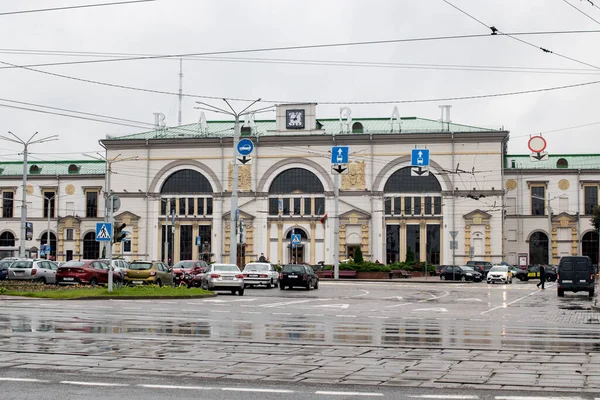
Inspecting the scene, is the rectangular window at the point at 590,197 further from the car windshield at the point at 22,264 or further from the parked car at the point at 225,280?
the car windshield at the point at 22,264

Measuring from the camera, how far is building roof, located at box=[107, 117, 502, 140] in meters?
88.2

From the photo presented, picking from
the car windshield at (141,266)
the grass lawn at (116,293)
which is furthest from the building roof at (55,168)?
the grass lawn at (116,293)

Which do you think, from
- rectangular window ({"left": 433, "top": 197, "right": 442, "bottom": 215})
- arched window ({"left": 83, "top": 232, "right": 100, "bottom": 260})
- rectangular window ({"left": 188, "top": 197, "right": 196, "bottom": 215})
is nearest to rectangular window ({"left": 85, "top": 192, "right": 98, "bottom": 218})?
arched window ({"left": 83, "top": 232, "right": 100, "bottom": 260})

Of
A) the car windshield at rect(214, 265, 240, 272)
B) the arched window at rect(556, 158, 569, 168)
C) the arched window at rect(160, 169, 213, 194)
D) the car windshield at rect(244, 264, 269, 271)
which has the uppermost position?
the arched window at rect(556, 158, 569, 168)

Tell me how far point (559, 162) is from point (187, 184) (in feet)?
142

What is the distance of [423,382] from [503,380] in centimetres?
110

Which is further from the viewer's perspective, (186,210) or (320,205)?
(186,210)

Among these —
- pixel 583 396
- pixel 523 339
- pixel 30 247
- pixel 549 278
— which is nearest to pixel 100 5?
pixel 523 339

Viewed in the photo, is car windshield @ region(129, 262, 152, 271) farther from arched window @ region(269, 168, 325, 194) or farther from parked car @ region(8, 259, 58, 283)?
arched window @ region(269, 168, 325, 194)

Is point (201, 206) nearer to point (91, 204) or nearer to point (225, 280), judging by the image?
point (91, 204)

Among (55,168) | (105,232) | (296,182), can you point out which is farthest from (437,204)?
(105,232)

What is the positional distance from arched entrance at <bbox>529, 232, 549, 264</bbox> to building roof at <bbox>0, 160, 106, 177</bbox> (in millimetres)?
51573

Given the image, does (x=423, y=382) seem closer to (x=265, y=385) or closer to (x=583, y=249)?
(x=265, y=385)

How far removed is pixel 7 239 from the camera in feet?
330
